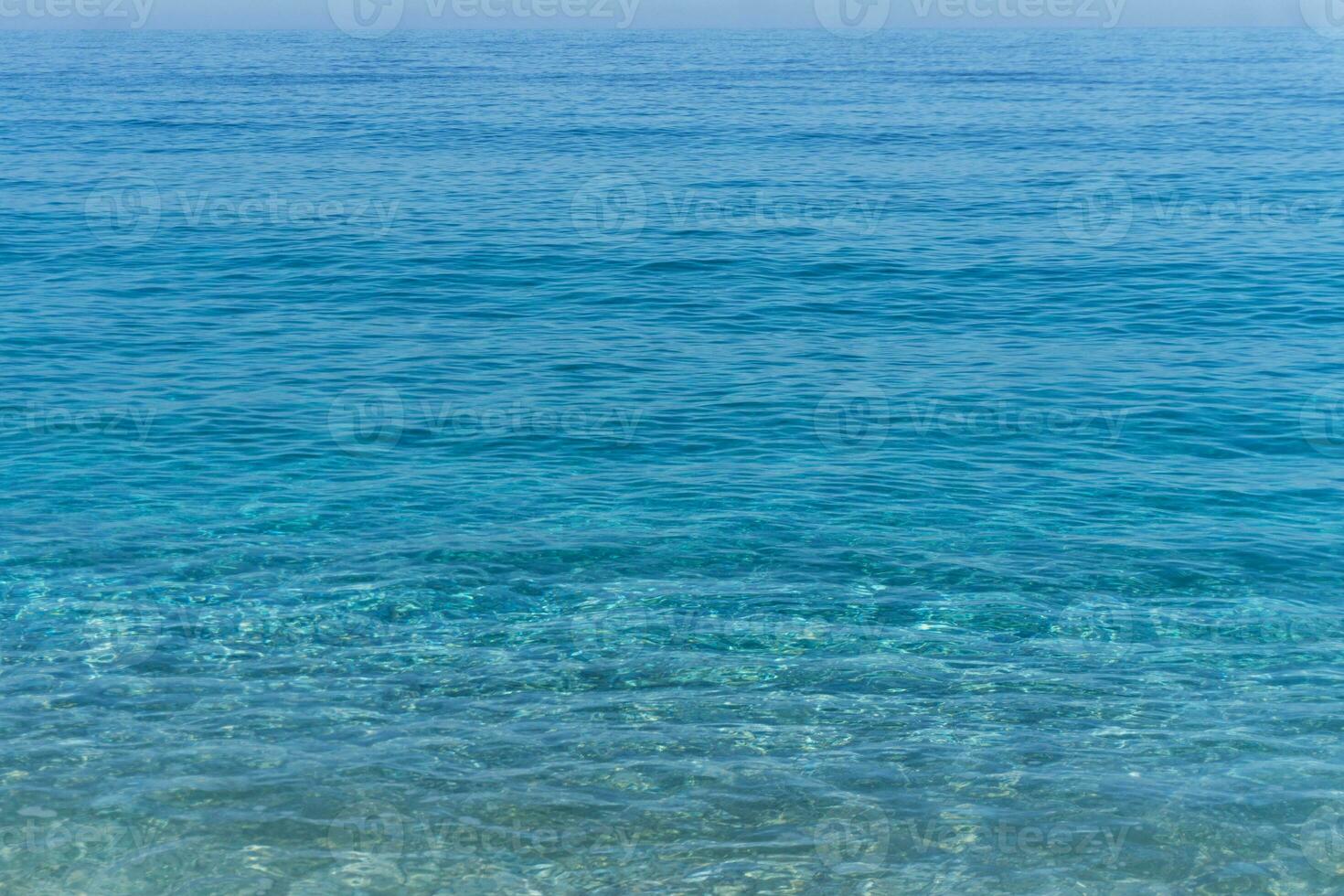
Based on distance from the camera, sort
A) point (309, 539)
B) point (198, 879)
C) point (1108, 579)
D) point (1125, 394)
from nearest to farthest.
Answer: point (198, 879) < point (1108, 579) < point (309, 539) < point (1125, 394)

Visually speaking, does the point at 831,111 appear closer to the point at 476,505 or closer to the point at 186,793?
the point at 476,505

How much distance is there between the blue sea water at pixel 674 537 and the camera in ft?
41.6

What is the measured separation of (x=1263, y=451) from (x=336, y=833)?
60.4 ft

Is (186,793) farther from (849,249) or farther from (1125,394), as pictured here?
(849,249)

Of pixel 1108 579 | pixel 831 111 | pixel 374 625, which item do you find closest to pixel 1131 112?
pixel 831 111

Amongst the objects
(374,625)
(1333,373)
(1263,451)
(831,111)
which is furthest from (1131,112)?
(374,625)

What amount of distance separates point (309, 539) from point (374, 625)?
342 centimetres

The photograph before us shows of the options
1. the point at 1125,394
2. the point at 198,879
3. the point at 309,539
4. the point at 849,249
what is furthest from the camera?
the point at 849,249

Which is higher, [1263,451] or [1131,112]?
[1131,112]

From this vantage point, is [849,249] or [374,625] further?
[849,249]

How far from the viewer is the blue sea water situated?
12.7m

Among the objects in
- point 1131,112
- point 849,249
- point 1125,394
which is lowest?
point 1125,394

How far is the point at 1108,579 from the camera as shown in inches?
726

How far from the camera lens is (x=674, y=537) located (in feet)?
66.0
